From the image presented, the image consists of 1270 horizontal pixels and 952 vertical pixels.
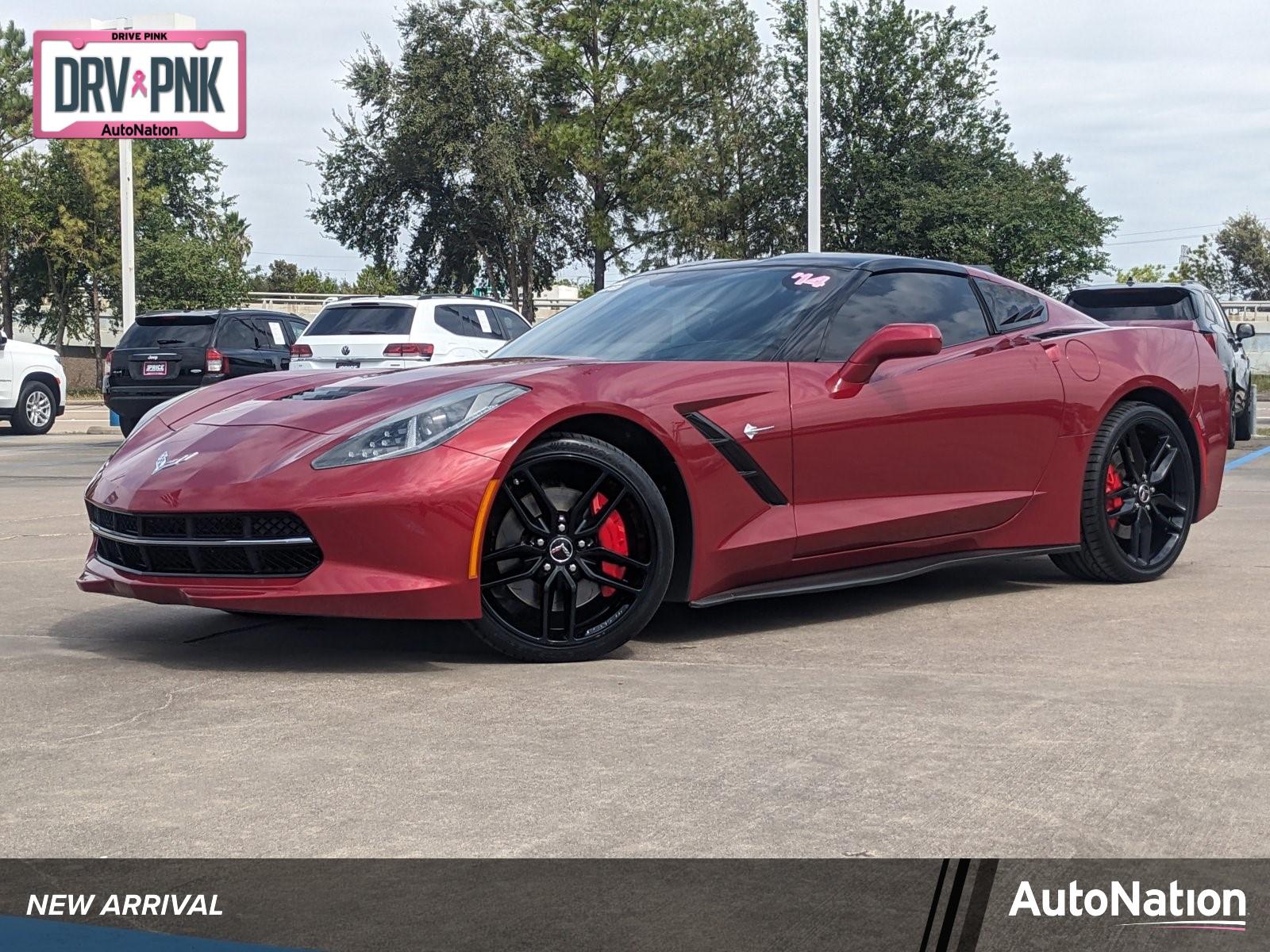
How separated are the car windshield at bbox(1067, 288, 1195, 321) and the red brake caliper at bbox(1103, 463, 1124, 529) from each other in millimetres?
9733

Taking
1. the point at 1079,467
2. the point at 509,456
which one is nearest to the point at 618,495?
the point at 509,456

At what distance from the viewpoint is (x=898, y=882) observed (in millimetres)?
2893

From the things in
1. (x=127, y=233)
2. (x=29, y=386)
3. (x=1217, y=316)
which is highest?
(x=127, y=233)

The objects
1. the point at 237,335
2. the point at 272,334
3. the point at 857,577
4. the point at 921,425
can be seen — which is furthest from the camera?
the point at 272,334

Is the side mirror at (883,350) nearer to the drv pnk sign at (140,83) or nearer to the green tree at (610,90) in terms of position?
the drv pnk sign at (140,83)

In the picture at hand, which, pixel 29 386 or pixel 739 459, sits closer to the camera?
pixel 739 459

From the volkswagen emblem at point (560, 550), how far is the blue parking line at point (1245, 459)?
33.7 feet

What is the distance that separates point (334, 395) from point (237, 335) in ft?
52.6

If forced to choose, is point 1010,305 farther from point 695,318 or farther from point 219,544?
point 219,544

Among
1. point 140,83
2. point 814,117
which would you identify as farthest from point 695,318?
point 140,83

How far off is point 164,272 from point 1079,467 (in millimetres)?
50282

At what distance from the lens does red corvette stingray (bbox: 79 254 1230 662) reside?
4789 mm

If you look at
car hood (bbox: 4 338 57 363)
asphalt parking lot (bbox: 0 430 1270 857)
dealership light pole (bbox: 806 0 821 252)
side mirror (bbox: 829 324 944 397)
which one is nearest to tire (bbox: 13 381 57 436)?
car hood (bbox: 4 338 57 363)

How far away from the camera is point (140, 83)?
98.4ft
